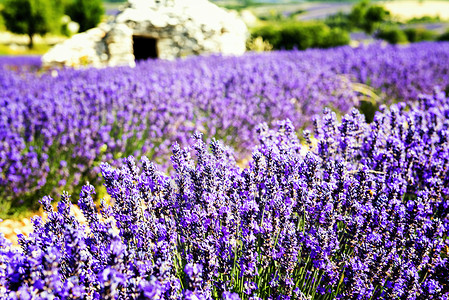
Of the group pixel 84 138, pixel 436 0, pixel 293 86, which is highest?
pixel 436 0

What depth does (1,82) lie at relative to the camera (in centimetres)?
550

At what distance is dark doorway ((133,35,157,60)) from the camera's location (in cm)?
1018

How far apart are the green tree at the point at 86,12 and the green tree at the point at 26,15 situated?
12.8 feet

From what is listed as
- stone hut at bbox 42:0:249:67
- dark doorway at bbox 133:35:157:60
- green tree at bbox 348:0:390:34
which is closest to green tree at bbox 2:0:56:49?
dark doorway at bbox 133:35:157:60

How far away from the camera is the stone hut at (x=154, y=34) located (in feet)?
26.5

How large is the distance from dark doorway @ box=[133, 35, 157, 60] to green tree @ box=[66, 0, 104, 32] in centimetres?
1678

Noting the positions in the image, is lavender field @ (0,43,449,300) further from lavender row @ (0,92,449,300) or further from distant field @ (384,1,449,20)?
distant field @ (384,1,449,20)

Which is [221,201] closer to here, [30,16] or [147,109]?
[147,109]

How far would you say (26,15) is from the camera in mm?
27531

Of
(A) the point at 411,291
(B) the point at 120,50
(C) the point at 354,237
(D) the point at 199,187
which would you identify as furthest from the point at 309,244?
(B) the point at 120,50

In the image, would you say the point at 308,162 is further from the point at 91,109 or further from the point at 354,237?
the point at 91,109

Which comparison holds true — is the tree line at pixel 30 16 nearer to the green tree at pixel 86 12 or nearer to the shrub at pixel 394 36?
the green tree at pixel 86 12

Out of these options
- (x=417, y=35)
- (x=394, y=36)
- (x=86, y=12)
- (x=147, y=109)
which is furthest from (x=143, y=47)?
(x=417, y=35)

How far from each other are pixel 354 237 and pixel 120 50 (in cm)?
779
